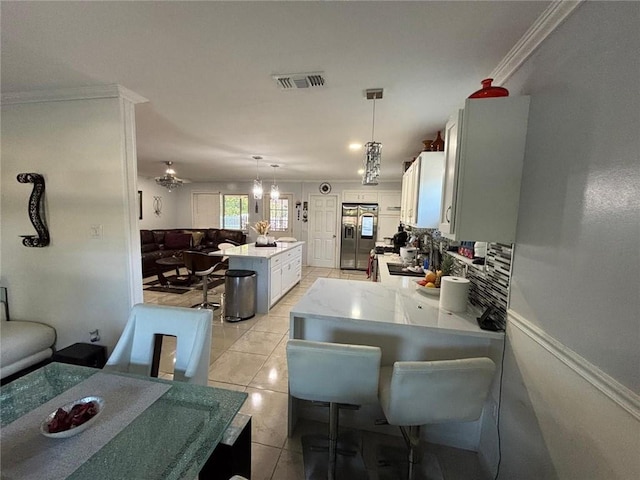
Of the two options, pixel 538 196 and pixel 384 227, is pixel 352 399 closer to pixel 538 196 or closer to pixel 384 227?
pixel 538 196

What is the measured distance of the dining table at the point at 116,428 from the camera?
81 cm

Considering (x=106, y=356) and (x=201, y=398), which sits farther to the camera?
(x=106, y=356)

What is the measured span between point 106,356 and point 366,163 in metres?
2.88

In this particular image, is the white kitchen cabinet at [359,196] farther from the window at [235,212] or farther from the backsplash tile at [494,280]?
the backsplash tile at [494,280]

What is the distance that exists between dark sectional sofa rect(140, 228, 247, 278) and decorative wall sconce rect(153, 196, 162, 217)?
1.92 feet

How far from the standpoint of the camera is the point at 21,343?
85.8 inches

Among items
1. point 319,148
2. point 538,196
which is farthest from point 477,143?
point 319,148

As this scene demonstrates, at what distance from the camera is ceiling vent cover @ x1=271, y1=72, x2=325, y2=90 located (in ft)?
5.79

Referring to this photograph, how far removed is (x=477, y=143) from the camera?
139cm

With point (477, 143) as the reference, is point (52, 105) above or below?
above

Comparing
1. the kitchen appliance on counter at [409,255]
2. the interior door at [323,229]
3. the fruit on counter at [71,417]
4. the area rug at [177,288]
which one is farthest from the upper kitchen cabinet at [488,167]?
the interior door at [323,229]

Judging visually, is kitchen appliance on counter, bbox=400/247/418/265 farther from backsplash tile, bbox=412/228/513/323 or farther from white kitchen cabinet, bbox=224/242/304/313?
white kitchen cabinet, bbox=224/242/304/313

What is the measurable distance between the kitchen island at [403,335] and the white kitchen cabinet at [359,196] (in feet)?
17.2

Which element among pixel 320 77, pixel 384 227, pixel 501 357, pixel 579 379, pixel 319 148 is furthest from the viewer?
pixel 384 227
